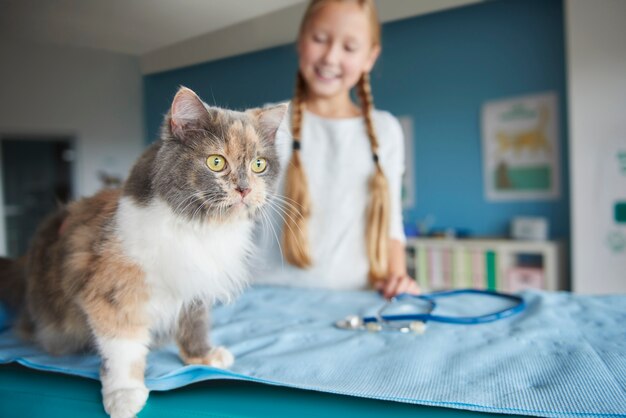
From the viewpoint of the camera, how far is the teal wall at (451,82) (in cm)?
67

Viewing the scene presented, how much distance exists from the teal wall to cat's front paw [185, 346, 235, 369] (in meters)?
0.29

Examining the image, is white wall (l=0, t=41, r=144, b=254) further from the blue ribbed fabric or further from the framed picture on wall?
the framed picture on wall

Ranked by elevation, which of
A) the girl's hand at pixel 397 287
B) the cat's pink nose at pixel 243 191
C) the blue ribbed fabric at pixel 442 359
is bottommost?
the blue ribbed fabric at pixel 442 359

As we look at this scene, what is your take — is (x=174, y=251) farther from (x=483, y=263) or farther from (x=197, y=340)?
(x=483, y=263)

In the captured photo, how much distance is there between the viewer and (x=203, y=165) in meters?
0.43

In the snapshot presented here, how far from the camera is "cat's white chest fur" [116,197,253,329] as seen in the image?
0.44m

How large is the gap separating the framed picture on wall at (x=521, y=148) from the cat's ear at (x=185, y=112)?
1.50 m

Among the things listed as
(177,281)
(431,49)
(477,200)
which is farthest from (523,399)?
(477,200)

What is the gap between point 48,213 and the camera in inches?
25.9

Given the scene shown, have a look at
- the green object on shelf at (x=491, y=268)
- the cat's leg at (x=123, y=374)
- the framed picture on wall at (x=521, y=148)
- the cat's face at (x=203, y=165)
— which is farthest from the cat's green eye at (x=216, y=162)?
the framed picture on wall at (x=521, y=148)

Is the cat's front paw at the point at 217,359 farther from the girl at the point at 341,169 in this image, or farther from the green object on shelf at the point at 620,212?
the green object on shelf at the point at 620,212

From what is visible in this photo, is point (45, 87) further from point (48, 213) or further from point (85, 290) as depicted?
Result: point (85, 290)

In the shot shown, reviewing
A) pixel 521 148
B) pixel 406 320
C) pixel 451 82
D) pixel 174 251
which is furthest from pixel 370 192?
pixel 521 148

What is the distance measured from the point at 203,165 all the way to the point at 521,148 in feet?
5.25
